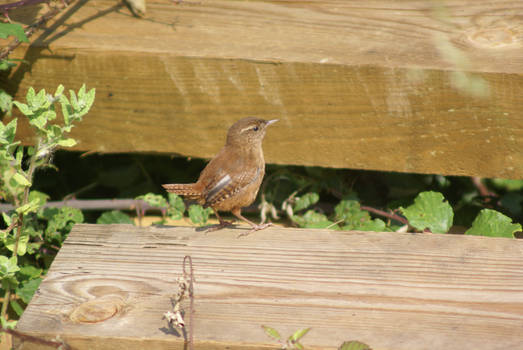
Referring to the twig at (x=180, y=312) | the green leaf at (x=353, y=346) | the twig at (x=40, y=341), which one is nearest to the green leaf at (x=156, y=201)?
the twig at (x=180, y=312)

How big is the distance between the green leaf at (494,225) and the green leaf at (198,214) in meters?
1.33

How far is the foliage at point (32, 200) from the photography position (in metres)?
2.19

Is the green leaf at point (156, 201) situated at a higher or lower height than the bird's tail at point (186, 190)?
lower

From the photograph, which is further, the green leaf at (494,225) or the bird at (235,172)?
the bird at (235,172)

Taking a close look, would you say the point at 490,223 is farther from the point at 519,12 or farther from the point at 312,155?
the point at 519,12

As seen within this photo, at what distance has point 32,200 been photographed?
2.63 m

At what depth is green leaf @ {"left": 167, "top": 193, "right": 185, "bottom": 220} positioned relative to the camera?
3162mm

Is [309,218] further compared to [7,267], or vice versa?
[309,218]

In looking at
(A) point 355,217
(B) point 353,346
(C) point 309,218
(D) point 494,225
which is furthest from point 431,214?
(B) point 353,346

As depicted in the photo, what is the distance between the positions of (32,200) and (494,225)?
1.99 metres

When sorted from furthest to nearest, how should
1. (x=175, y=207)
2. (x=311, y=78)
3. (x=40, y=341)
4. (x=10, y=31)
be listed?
(x=175, y=207) → (x=311, y=78) → (x=10, y=31) → (x=40, y=341)

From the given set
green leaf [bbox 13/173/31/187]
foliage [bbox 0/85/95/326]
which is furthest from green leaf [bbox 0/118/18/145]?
green leaf [bbox 13/173/31/187]

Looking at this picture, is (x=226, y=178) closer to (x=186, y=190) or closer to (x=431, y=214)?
(x=186, y=190)

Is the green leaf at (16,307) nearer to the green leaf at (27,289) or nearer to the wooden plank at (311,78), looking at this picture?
the green leaf at (27,289)
